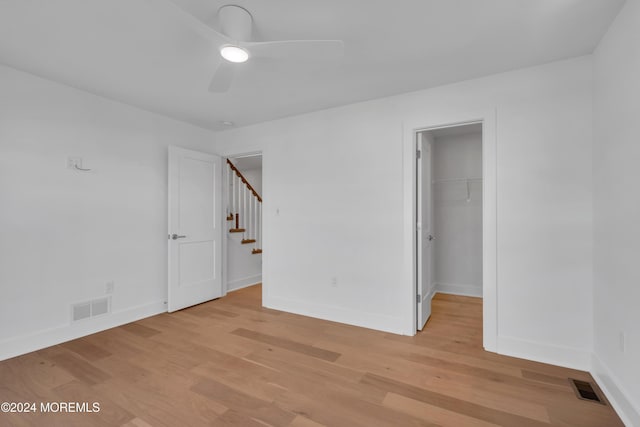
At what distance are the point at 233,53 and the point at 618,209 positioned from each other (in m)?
2.67

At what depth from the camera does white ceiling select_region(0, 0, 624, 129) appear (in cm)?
181

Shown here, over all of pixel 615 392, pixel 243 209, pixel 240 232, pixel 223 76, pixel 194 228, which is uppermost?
pixel 223 76

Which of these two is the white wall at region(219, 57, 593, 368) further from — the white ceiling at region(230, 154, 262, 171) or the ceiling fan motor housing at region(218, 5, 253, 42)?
the ceiling fan motor housing at region(218, 5, 253, 42)

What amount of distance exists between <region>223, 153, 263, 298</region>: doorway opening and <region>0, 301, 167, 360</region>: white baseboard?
1271 mm

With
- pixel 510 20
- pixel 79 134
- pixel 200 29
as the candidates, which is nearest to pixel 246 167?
pixel 79 134

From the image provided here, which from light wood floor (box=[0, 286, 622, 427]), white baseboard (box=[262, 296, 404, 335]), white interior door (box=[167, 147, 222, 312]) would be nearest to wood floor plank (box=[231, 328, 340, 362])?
light wood floor (box=[0, 286, 622, 427])

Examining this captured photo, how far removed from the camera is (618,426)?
1.72 meters

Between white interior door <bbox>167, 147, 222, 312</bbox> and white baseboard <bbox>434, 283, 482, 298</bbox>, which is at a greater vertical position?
white interior door <bbox>167, 147, 222, 312</bbox>

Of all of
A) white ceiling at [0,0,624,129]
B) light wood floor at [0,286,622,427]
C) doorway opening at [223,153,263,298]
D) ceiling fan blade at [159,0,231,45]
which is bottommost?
light wood floor at [0,286,622,427]

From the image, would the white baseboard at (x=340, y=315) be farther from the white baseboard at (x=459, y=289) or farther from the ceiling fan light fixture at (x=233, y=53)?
the ceiling fan light fixture at (x=233, y=53)

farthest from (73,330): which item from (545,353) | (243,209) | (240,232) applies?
(545,353)

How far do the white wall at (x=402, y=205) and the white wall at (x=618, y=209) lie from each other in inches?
6.3

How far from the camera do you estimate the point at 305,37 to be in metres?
2.10

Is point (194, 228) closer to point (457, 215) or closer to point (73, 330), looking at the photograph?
point (73, 330)
